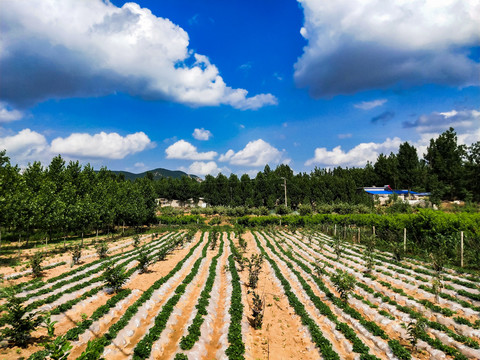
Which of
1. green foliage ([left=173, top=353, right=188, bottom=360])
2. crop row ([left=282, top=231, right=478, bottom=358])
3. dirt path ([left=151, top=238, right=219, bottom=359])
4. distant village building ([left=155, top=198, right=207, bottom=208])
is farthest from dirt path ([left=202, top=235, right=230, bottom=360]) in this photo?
distant village building ([left=155, top=198, right=207, bottom=208])

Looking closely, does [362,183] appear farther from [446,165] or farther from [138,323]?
[138,323]

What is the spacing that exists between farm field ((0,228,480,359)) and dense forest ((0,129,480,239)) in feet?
59.3

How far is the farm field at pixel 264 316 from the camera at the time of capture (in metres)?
8.82

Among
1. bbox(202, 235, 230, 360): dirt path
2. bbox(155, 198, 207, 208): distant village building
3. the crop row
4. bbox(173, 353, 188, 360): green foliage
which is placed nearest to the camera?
bbox(173, 353, 188, 360): green foliage

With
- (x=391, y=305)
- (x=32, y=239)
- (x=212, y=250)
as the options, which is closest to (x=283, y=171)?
(x=212, y=250)

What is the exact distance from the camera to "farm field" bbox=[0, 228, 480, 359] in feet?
28.9

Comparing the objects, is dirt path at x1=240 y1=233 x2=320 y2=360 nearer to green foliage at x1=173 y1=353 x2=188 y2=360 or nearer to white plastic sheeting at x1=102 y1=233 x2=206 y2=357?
green foliage at x1=173 y1=353 x2=188 y2=360

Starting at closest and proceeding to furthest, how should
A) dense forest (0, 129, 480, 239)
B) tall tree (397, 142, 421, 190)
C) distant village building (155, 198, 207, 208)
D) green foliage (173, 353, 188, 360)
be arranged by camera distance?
1. green foliage (173, 353, 188, 360)
2. dense forest (0, 129, 480, 239)
3. tall tree (397, 142, 421, 190)
4. distant village building (155, 198, 207, 208)

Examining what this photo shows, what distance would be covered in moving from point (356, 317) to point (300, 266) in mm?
9306

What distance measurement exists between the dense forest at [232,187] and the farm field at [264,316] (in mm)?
18065

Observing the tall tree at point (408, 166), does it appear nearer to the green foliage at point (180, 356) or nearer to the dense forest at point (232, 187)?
the dense forest at point (232, 187)

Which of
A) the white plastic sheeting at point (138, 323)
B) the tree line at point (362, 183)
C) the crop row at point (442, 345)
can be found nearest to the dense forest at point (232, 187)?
the tree line at point (362, 183)

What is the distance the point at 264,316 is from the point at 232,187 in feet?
253

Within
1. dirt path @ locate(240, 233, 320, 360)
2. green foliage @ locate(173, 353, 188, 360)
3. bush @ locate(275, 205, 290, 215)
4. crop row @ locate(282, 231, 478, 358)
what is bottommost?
dirt path @ locate(240, 233, 320, 360)
